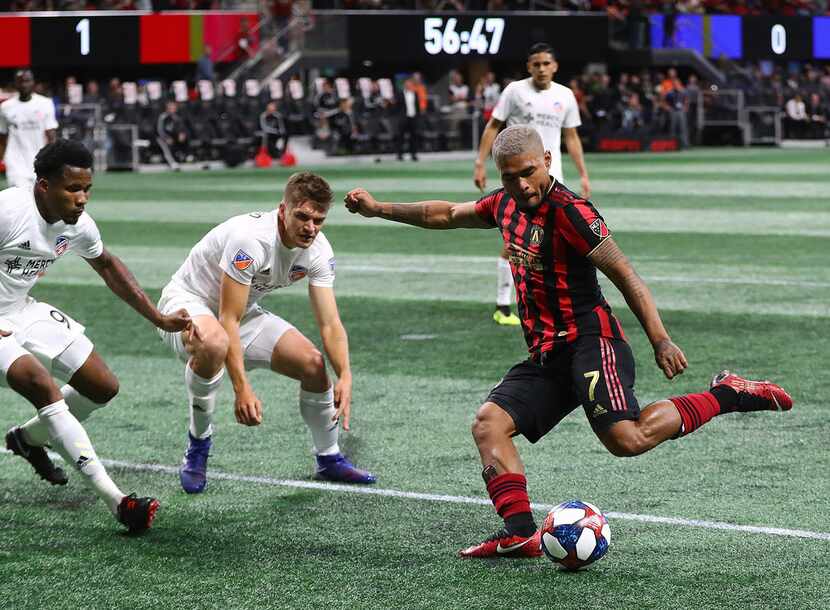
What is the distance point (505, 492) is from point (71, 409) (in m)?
2.35

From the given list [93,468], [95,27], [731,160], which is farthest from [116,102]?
[93,468]

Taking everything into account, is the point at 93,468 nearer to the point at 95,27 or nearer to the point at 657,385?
the point at 657,385

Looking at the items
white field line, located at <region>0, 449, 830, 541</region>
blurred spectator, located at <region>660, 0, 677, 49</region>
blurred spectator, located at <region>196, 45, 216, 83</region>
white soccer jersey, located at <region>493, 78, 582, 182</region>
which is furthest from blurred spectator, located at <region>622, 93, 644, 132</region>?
white field line, located at <region>0, 449, 830, 541</region>

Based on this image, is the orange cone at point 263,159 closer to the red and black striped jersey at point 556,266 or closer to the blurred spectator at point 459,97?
the blurred spectator at point 459,97

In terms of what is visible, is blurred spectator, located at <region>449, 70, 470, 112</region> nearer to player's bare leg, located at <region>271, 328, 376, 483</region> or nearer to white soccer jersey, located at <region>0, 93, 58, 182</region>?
white soccer jersey, located at <region>0, 93, 58, 182</region>

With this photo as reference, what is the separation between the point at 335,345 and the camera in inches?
252

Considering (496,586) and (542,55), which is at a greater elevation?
(542,55)

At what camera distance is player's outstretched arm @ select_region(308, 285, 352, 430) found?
6200 mm

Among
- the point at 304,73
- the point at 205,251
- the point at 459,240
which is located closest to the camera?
the point at 205,251

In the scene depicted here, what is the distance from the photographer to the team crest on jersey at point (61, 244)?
6.25 m

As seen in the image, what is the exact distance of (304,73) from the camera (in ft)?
124

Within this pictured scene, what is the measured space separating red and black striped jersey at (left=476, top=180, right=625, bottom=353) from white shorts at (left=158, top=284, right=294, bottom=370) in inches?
56.2

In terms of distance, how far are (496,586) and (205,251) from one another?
8.00ft

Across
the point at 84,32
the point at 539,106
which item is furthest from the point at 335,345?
the point at 84,32
